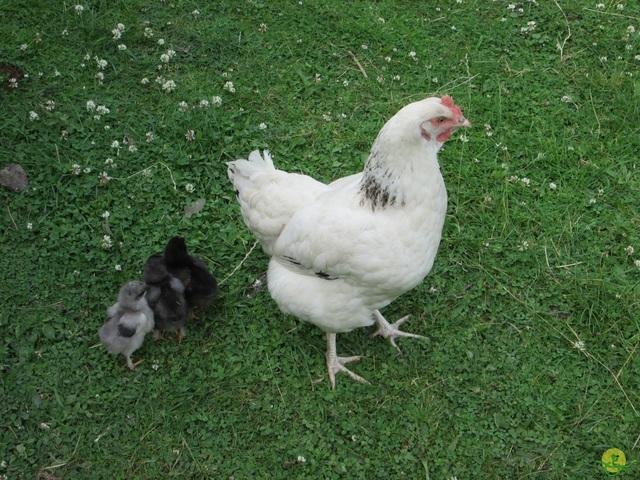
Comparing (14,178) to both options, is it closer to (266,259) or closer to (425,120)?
(266,259)

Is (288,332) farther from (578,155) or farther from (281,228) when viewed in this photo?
(578,155)

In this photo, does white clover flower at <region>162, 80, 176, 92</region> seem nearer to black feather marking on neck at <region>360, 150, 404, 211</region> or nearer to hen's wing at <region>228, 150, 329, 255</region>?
hen's wing at <region>228, 150, 329, 255</region>

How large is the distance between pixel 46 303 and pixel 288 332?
5.92ft

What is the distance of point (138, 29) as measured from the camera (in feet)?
18.9

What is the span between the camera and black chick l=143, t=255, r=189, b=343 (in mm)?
4016

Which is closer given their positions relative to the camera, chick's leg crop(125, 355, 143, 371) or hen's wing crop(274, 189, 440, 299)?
hen's wing crop(274, 189, 440, 299)

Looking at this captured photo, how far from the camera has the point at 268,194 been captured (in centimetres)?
380

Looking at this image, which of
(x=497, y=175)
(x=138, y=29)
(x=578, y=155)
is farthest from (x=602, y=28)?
(x=138, y=29)

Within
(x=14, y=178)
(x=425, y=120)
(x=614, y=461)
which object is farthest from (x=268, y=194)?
(x=614, y=461)

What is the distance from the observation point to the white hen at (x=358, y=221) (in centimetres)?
315

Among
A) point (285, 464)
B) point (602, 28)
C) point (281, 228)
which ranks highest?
point (602, 28)

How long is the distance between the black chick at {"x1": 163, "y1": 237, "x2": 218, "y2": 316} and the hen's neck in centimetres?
145

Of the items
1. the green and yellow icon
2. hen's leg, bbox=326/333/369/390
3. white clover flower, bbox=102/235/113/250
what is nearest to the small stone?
white clover flower, bbox=102/235/113/250

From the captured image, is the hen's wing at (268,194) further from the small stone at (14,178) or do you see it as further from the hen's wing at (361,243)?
the small stone at (14,178)
